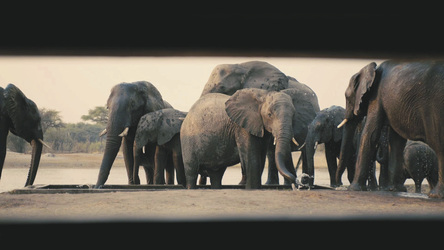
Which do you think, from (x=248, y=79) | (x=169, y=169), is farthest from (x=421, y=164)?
(x=169, y=169)

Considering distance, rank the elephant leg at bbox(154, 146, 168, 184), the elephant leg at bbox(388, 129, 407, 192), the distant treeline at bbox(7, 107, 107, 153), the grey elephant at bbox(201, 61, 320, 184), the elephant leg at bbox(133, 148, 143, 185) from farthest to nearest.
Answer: the distant treeline at bbox(7, 107, 107, 153)
the elephant leg at bbox(133, 148, 143, 185)
the elephant leg at bbox(154, 146, 168, 184)
the grey elephant at bbox(201, 61, 320, 184)
the elephant leg at bbox(388, 129, 407, 192)

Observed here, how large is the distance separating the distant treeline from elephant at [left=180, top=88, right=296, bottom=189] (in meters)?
20.3

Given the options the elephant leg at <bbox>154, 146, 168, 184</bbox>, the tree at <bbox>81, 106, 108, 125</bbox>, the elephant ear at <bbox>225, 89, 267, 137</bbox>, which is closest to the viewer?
the elephant ear at <bbox>225, 89, 267, 137</bbox>

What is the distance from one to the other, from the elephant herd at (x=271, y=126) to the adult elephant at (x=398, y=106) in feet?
0.04

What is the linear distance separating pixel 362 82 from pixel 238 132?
1.75m

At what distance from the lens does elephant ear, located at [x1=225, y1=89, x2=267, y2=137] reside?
7953 mm

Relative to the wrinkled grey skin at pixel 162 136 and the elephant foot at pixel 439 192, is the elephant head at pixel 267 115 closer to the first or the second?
the elephant foot at pixel 439 192

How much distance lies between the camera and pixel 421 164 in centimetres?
1058

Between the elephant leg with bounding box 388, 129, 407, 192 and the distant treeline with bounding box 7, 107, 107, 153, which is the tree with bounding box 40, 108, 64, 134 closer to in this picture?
the distant treeline with bounding box 7, 107, 107, 153

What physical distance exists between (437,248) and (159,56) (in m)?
2.54

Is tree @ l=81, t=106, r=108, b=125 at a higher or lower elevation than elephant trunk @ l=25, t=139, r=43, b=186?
higher

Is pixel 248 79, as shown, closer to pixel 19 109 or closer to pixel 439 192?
pixel 19 109

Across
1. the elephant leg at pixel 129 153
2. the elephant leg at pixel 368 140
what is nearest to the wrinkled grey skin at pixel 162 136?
the elephant leg at pixel 129 153

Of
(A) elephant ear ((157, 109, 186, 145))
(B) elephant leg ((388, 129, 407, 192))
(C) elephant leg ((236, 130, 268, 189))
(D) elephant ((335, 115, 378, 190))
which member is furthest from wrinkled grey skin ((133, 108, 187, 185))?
(B) elephant leg ((388, 129, 407, 192))
